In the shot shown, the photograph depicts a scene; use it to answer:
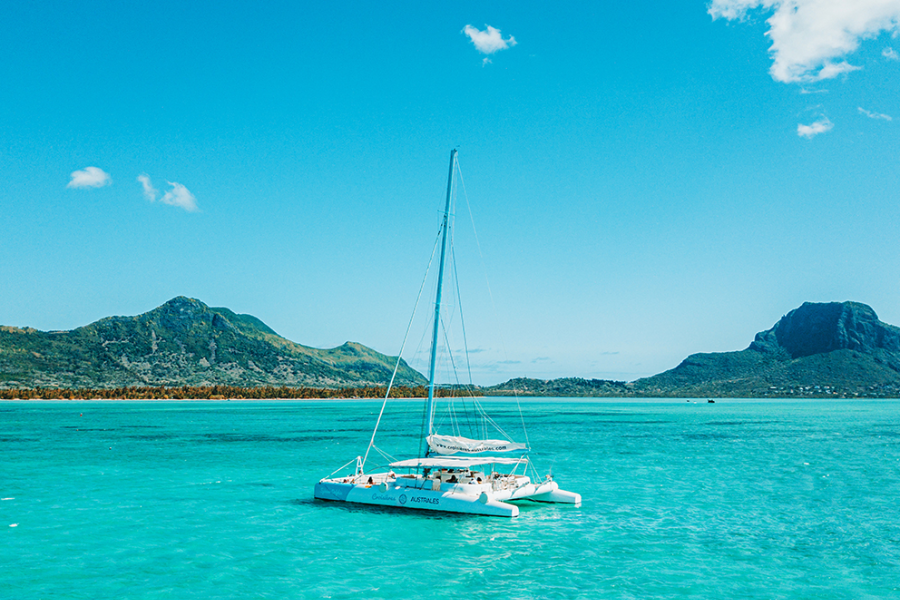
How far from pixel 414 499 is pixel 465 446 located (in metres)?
4.92

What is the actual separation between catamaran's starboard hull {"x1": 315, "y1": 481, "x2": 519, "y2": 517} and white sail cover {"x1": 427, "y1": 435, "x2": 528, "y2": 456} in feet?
13.2

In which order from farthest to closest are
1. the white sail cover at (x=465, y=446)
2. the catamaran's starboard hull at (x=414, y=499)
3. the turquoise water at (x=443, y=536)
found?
the white sail cover at (x=465, y=446) → the catamaran's starboard hull at (x=414, y=499) → the turquoise water at (x=443, y=536)

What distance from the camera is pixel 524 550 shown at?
26.4 m

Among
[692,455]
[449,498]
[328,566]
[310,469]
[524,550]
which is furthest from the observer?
[692,455]

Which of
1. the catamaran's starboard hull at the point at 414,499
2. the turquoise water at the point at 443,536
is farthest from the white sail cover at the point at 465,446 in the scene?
the catamaran's starboard hull at the point at 414,499

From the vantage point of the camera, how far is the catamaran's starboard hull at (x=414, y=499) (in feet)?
106

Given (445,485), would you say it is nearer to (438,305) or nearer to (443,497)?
(443,497)

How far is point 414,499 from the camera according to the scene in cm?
3381

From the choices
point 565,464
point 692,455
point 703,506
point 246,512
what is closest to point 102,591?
point 246,512

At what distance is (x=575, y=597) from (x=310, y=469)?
114ft

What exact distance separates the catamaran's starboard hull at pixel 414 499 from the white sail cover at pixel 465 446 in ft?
13.2

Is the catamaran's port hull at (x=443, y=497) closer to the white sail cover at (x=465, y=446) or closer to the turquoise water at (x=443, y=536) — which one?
the turquoise water at (x=443, y=536)

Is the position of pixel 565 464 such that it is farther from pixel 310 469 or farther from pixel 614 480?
pixel 310 469

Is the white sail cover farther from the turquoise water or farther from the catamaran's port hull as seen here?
the turquoise water
